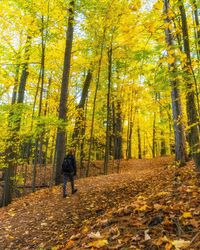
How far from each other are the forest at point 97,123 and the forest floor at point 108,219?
3 cm

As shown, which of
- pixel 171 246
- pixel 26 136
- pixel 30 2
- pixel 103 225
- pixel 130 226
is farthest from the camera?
pixel 26 136

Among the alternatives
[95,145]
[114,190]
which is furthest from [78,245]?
[95,145]

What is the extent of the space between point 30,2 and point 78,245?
32.2ft

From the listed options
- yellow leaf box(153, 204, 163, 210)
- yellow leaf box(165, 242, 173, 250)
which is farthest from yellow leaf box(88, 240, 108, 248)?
yellow leaf box(153, 204, 163, 210)

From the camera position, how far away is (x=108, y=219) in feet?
18.9

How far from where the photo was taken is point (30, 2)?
1119 centimetres

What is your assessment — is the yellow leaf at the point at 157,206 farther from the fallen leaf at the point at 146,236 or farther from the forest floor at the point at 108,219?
the fallen leaf at the point at 146,236

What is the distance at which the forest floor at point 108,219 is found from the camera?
4.30 metres

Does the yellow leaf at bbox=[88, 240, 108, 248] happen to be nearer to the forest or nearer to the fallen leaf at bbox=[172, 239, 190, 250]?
the forest

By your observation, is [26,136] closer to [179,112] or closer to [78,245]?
[179,112]

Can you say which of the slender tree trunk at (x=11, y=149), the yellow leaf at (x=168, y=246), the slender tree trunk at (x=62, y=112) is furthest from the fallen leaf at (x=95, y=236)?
the slender tree trunk at (x=11, y=149)

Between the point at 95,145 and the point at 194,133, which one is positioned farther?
the point at 95,145

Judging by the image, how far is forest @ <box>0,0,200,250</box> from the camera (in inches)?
196

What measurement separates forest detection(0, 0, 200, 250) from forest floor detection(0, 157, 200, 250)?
0.03 m
